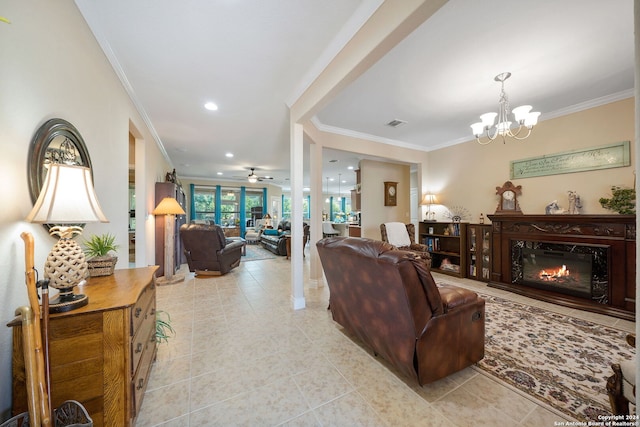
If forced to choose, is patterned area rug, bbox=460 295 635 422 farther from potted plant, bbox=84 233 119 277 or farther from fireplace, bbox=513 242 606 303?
potted plant, bbox=84 233 119 277

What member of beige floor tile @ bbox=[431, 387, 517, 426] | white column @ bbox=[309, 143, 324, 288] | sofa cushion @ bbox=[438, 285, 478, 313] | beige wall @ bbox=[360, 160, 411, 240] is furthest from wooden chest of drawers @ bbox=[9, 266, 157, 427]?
beige wall @ bbox=[360, 160, 411, 240]

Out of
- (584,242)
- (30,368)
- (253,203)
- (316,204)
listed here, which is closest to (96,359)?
(30,368)

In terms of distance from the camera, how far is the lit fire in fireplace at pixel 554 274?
3.25 meters

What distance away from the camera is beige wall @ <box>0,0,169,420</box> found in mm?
997

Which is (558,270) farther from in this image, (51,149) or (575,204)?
(51,149)

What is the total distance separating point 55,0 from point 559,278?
5.82 m

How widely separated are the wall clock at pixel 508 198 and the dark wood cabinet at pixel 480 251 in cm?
41

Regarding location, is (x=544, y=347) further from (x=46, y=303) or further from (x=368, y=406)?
(x=46, y=303)

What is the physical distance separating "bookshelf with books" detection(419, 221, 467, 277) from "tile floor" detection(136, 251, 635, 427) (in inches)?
77.8

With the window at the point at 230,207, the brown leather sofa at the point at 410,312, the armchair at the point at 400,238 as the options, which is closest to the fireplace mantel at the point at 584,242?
the armchair at the point at 400,238

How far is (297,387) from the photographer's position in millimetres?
1636

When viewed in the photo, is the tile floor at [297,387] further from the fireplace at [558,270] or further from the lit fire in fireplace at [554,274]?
the lit fire in fireplace at [554,274]

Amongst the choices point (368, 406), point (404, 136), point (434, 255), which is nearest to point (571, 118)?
point (404, 136)

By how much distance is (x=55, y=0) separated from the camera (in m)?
1.36
